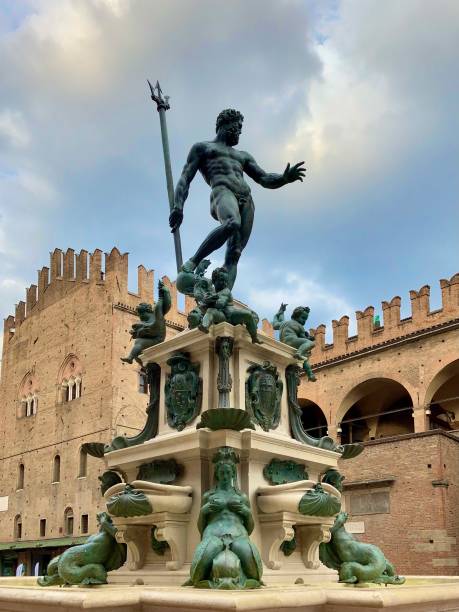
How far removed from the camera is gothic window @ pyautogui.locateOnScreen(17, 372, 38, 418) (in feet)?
123

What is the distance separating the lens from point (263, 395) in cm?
573

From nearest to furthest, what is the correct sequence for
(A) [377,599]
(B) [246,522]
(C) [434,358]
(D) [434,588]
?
(A) [377,599]
(D) [434,588]
(B) [246,522]
(C) [434,358]

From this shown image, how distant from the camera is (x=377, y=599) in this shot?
376cm

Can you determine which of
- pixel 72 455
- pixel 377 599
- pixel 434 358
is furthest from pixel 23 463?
pixel 377 599

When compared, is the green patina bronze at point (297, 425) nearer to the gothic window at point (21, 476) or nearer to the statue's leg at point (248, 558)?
the statue's leg at point (248, 558)

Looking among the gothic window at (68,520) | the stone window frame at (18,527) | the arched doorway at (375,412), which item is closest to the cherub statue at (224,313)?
the arched doorway at (375,412)

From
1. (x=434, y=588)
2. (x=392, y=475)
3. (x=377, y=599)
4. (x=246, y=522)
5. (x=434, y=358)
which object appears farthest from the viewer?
(x=434, y=358)

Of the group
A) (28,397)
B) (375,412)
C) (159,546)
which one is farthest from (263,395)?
(28,397)

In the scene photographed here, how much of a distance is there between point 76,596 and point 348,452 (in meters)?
3.18

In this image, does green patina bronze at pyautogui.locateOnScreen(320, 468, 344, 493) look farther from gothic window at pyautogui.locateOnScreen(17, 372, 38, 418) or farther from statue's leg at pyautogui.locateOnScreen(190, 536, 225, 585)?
gothic window at pyautogui.locateOnScreen(17, 372, 38, 418)

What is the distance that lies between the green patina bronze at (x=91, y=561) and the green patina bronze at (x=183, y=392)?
3.00 ft

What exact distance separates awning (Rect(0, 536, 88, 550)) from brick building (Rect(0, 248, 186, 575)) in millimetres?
77

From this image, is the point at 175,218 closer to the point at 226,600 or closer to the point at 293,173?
the point at 293,173

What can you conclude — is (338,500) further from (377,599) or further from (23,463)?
(23,463)
